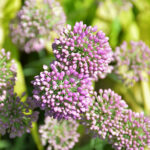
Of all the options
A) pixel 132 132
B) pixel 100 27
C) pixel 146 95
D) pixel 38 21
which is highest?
pixel 100 27

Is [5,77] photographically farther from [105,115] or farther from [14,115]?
[105,115]

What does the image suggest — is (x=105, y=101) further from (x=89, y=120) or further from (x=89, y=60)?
(x=89, y=60)

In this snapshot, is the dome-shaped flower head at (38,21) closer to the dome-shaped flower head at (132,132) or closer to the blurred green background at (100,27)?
the blurred green background at (100,27)

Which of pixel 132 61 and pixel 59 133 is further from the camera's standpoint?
pixel 132 61

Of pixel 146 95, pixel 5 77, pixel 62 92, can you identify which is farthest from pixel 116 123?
pixel 146 95

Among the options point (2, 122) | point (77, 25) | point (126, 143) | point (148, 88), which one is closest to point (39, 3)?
point (77, 25)

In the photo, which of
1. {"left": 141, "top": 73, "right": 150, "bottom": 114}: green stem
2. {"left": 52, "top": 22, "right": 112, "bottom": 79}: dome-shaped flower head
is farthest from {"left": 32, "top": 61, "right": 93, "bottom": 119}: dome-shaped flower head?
{"left": 141, "top": 73, "right": 150, "bottom": 114}: green stem
